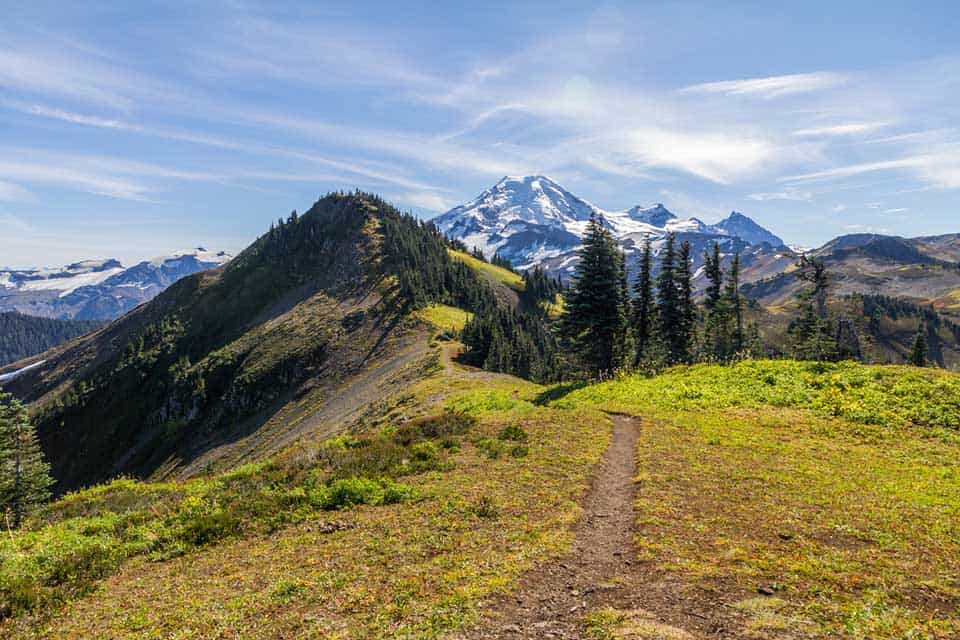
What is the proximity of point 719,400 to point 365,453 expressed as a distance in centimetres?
2310

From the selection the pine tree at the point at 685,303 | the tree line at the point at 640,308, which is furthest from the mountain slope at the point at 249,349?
the pine tree at the point at 685,303

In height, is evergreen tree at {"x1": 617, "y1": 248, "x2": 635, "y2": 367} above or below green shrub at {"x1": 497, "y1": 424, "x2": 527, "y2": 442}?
above

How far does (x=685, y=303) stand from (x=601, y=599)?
53.0m

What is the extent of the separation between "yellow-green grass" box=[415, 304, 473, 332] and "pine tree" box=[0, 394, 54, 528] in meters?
56.8

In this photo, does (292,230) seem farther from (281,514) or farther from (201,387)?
(281,514)

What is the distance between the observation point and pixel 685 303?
5684 cm

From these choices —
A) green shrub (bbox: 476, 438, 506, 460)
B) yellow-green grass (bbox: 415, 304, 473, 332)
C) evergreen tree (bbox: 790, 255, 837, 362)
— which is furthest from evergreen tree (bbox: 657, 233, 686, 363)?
green shrub (bbox: 476, 438, 506, 460)

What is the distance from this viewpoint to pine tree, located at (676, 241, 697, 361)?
56188 millimetres

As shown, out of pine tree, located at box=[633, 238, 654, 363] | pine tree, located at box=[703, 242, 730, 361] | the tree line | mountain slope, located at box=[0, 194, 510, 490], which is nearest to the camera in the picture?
the tree line

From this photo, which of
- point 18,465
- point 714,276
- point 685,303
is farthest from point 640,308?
point 18,465

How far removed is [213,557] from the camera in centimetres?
1281

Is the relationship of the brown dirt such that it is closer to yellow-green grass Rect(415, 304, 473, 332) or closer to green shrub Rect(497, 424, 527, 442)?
green shrub Rect(497, 424, 527, 442)

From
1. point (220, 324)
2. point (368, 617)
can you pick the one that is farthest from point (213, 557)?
point (220, 324)

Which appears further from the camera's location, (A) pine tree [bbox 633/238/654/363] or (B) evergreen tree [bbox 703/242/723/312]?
(B) evergreen tree [bbox 703/242/723/312]
